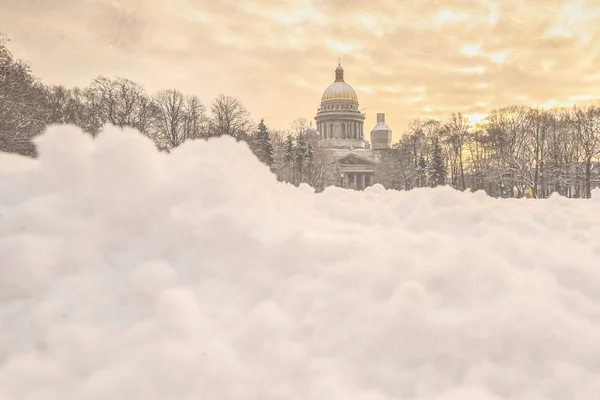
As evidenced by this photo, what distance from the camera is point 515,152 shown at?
135ft

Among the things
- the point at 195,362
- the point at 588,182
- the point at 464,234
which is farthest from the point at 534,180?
the point at 195,362

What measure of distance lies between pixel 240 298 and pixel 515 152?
44.8 meters

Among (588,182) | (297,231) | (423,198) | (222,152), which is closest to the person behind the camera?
(297,231)

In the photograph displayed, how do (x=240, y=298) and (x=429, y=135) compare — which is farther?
(x=429, y=135)

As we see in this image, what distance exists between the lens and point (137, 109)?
1499 inches

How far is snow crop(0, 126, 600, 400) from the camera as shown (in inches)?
65.2

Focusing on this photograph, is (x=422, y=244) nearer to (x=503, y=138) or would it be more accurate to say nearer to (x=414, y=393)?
(x=414, y=393)

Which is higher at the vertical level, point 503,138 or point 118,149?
point 503,138

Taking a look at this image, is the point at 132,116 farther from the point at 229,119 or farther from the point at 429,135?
the point at 429,135

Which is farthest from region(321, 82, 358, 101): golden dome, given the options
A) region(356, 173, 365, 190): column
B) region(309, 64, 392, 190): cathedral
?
region(356, 173, 365, 190): column

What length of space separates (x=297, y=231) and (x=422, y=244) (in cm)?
85

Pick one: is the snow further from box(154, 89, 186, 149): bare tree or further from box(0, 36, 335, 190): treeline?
box(154, 89, 186, 149): bare tree

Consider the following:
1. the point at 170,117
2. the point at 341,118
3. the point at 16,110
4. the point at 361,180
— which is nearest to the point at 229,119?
the point at 170,117

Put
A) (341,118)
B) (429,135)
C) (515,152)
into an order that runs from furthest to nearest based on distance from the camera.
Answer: (341,118) < (429,135) < (515,152)
